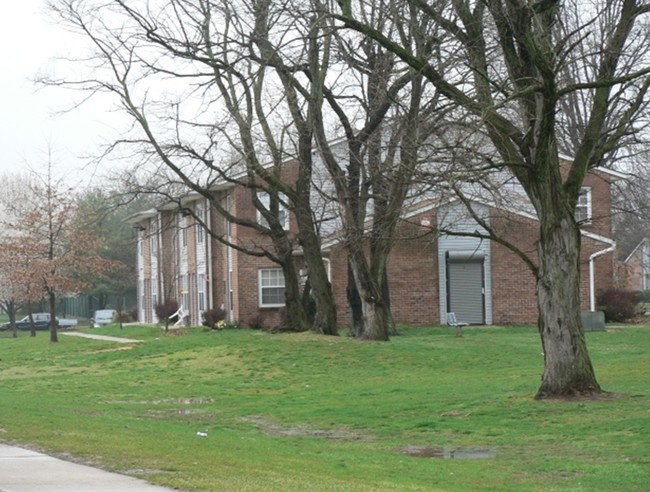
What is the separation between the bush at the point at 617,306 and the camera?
49.2m

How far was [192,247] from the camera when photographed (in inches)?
2400

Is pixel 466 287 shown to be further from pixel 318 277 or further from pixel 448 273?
pixel 318 277

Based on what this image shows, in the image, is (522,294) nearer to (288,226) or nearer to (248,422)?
(288,226)

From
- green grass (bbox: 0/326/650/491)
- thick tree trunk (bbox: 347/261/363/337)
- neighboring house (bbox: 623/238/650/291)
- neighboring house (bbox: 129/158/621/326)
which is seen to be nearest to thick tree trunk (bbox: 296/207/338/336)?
green grass (bbox: 0/326/650/491)

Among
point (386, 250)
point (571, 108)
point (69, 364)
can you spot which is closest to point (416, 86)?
point (386, 250)

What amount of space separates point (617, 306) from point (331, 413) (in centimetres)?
2967

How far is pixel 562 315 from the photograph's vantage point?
66.5 ft

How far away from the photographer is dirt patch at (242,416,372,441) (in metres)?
19.2

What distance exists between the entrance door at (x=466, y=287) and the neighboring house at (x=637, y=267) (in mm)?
9922

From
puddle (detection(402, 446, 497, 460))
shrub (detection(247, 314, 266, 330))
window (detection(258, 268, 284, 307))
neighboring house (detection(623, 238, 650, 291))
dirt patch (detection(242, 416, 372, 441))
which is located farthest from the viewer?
neighboring house (detection(623, 238, 650, 291))

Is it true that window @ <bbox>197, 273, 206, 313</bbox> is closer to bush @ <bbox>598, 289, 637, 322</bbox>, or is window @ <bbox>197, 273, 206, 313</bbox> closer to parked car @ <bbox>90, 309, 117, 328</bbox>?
bush @ <bbox>598, 289, 637, 322</bbox>

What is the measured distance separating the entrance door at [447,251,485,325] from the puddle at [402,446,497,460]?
31828 mm

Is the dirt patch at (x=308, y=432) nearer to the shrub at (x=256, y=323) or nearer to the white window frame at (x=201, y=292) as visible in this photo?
the shrub at (x=256, y=323)

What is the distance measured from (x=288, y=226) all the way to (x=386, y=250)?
13.9m
